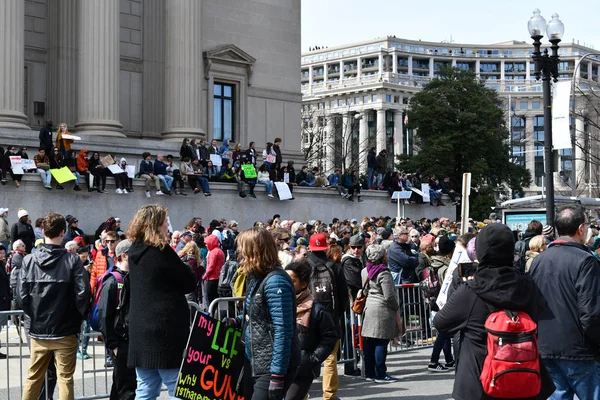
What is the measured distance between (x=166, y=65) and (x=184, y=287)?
28864 mm

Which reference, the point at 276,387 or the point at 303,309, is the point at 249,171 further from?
the point at 276,387

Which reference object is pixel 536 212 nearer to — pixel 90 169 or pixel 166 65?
pixel 166 65

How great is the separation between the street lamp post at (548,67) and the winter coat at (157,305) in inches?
566

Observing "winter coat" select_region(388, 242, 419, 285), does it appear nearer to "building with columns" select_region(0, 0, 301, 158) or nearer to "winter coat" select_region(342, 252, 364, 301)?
"winter coat" select_region(342, 252, 364, 301)

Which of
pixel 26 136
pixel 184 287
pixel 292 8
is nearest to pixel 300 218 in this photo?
pixel 26 136

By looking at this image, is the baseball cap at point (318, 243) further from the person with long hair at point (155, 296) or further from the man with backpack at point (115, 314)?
the person with long hair at point (155, 296)

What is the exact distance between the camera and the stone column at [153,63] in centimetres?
3631

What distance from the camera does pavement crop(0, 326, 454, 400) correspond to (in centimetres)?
1112

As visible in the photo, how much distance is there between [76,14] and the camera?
3331cm

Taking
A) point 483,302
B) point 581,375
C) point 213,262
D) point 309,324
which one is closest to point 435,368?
point 213,262

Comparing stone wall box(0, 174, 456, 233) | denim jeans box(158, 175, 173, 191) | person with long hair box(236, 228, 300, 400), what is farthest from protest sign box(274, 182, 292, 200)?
person with long hair box(236, 228, 300, 400)

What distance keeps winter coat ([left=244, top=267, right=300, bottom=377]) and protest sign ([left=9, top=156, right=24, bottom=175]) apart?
19388 millimetres

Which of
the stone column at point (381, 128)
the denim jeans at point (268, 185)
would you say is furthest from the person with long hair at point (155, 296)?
the stone column at point (381, 128)

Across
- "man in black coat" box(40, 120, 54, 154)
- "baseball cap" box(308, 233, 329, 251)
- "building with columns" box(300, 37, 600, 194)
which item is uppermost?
"building with columns" box(300, 37, 600, 194)
